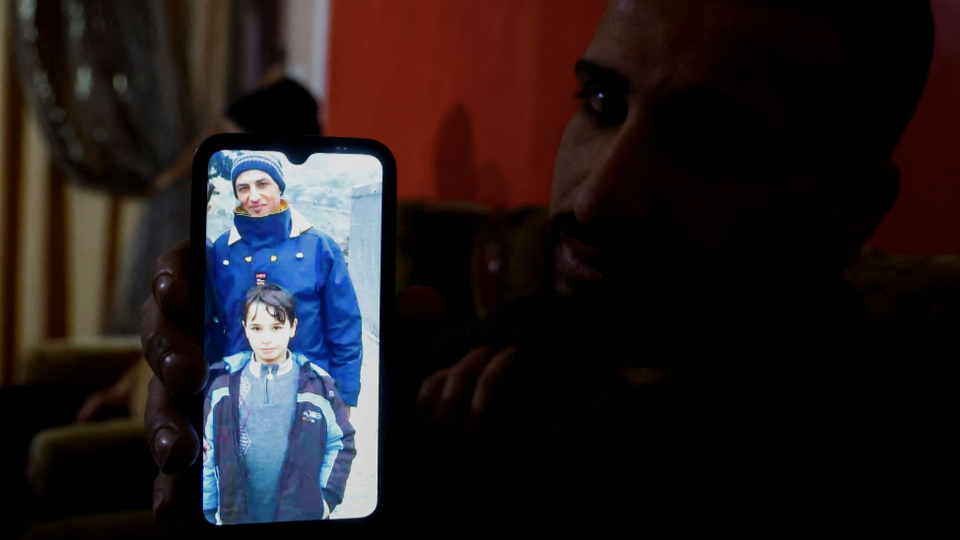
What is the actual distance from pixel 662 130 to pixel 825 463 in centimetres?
28

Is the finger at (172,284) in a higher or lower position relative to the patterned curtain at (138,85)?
lower

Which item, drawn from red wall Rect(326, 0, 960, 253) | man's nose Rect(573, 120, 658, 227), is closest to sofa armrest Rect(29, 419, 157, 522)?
red wall Rect(326, 0, 960, 253)

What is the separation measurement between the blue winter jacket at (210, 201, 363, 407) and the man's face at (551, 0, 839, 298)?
211 millimetres

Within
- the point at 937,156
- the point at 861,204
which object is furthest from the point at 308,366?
the point at 937,156

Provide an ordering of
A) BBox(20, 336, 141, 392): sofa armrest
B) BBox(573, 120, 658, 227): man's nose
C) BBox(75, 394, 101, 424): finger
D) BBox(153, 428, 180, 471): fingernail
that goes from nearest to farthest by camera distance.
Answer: BBox(153, 428, 180, 471): fingernail < BBox(573, 120, 658, 227): man's nose < BBox(75, 394, 101, 424): finger < BBox(20, 336, 141, 392): sofa armrest

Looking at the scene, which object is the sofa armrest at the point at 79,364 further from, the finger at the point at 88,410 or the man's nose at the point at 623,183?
the man's nose at the point at 623,183

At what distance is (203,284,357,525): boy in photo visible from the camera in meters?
0.47

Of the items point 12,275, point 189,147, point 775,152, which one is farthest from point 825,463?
point 12,275

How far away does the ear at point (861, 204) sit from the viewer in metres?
0.60

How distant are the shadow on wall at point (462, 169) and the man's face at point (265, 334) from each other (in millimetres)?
790

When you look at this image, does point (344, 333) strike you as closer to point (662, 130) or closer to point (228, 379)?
point (228, 379)

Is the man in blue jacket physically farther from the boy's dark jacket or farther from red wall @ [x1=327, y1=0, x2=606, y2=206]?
red wall @ [x1=327, y1=0, x2=606, y2=206]

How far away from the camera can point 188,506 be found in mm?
464

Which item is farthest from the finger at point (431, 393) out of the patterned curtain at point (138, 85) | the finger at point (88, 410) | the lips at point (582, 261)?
the patterned curtain at point (138, 85)
